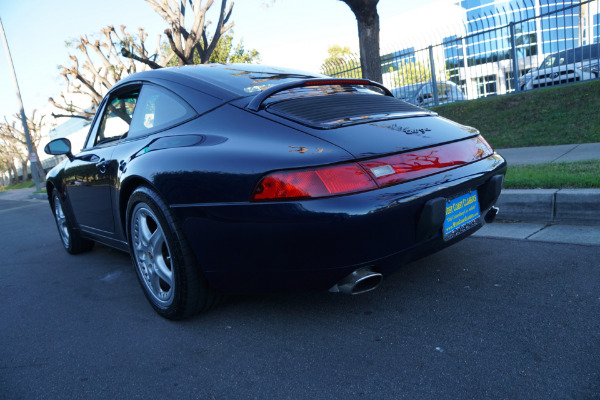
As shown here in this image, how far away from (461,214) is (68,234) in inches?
148

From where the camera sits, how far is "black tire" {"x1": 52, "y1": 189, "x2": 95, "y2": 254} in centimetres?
447

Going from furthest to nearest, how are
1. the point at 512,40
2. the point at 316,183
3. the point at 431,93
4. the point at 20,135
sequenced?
the point at 20,135 → the point at 431,93 → the point at 512,40 → the point at 316,183

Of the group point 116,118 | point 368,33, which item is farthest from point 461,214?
point 368,33

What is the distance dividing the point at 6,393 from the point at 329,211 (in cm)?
168

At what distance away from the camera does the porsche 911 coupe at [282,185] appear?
6.61 ft

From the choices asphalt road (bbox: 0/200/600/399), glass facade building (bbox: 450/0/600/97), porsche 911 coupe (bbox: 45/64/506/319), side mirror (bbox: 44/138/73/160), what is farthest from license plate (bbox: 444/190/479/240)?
glass facade building (bbox: 450/0/600/97)

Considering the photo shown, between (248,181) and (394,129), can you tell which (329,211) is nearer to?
(248,181)

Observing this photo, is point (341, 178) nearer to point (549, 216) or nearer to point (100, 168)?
point (100, 168)

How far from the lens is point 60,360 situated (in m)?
2.43

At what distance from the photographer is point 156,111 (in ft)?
9.70

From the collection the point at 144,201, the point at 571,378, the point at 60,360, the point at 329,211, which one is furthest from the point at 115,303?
the point at 571,378

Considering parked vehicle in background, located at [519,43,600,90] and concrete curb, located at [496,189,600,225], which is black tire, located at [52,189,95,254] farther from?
parked vehicle in background, located at [519,43,600,90]

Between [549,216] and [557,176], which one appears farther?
[557,176]

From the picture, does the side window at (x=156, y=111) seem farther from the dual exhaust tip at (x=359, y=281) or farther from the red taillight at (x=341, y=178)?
the dual exhaust tip at (x=359, y=281)
